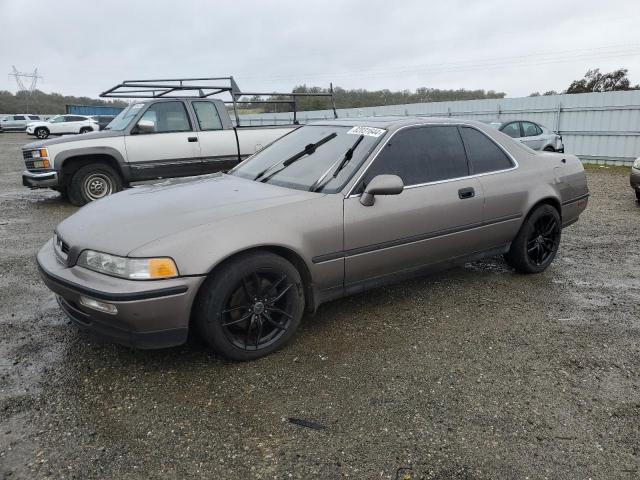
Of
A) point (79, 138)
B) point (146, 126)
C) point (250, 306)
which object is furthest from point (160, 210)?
point (79, 138)

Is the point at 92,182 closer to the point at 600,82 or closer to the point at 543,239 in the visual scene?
the point at 543,239

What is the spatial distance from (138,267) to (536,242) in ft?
11.8

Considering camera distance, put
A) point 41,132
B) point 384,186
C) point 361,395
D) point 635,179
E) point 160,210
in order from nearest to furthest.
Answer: point 361,395
point 160,210
point 384,186
point 635,179
point 41,132

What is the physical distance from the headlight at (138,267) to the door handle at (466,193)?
7.68 feet

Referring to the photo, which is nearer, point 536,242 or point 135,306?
point 135,306

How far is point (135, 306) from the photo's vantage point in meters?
2.62

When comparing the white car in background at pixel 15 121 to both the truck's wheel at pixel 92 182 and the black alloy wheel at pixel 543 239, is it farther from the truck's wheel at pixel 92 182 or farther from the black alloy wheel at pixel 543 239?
the black alloy wheel at pixel 543 239

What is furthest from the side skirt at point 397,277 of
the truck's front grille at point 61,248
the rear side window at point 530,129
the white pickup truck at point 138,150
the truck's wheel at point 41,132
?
the truck's wheel at point 41,132

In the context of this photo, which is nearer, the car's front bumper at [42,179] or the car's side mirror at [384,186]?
the car's side mirror at [384,186]

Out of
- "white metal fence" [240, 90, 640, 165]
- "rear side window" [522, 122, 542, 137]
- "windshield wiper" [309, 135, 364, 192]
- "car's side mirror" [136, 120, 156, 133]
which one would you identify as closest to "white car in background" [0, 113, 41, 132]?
"white metal fence" [240, 90, 640, 165]

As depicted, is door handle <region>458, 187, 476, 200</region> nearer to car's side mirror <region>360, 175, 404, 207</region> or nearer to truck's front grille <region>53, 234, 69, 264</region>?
car's side mirror <region>360, 175, 404, 207</region>

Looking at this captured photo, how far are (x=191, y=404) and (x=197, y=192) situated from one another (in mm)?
1499

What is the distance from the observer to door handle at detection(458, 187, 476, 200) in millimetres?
3910

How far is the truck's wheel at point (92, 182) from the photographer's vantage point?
26.5ft
